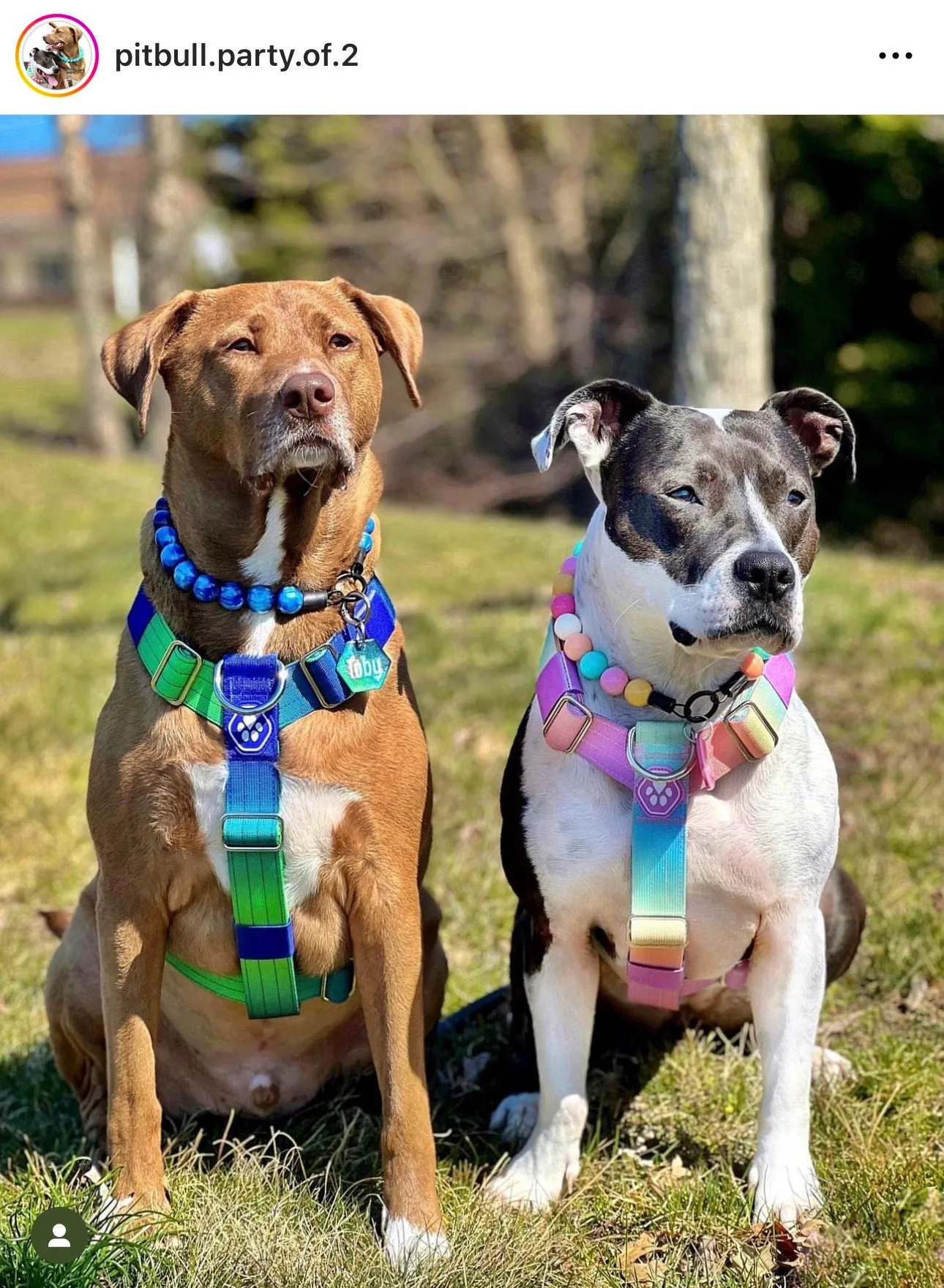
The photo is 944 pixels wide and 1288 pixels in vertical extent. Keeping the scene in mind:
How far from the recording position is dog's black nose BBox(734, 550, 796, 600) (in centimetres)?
270

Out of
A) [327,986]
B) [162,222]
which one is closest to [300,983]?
[327,986]

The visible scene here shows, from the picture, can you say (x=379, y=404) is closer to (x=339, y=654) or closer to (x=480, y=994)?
(x=339, y=654)

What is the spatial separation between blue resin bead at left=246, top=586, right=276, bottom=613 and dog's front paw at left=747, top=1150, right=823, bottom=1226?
5.32 ft

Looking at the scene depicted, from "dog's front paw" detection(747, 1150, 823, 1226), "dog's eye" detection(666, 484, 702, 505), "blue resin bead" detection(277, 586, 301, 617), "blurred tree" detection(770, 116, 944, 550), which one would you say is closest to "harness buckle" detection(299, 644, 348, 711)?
"blue resin bead" detection(277, 586, 301, 617)

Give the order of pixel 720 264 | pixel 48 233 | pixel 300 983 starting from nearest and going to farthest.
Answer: pixel 300 983 → pixel 720 264 → pixel 48 233

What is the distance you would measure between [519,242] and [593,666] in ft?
53.7

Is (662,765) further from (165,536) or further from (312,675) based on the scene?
(165,536)

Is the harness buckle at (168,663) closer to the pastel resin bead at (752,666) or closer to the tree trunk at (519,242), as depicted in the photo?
the pastel resin bead at (752,666)

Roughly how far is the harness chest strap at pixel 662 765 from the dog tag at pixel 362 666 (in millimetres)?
388

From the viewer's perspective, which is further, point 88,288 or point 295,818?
point 88,288

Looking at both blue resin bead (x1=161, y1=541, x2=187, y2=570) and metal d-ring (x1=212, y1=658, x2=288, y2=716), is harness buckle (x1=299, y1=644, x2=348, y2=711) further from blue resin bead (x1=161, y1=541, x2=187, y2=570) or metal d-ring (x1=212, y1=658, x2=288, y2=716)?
blue resin bead (x1=161, y1=541, x2=187, y2=570)

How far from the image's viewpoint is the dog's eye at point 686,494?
289 cm

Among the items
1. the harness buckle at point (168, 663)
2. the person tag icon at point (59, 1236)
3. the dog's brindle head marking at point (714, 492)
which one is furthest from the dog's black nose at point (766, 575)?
the person tag icon at point (59, 1236)
